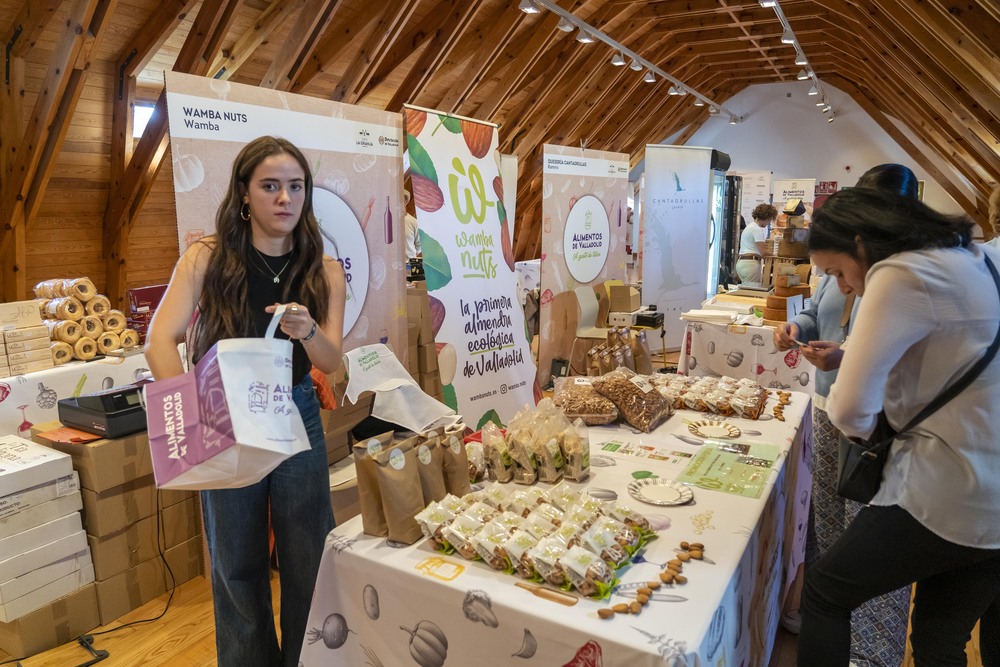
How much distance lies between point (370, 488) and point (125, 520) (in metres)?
1.62

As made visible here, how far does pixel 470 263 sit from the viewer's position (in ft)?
10.2

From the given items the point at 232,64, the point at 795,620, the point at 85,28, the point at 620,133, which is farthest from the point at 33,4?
the point at 620,133

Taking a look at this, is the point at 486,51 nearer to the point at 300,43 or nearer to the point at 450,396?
the point at 300,43

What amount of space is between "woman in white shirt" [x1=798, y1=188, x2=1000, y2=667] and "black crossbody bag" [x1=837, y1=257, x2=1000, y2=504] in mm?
12

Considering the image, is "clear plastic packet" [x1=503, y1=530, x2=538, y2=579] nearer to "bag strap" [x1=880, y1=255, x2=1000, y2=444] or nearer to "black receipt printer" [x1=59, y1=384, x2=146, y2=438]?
"bag strap" [x1=880, y1=255, x2=1000, y2=444]

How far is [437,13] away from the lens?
5602 mm

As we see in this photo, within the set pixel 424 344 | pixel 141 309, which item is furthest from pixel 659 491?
pixel 141 309

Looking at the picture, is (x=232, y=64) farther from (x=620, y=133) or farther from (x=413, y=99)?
(x=620, y=133)

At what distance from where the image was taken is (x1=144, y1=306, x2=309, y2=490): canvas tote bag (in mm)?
1191

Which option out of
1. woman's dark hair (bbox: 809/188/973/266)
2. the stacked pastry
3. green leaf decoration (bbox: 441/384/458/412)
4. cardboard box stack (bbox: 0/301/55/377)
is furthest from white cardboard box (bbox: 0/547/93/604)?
woman's dark hair (bbox: 809/188/973/266)

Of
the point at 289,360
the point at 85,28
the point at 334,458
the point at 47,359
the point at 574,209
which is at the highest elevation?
the point at 85,28

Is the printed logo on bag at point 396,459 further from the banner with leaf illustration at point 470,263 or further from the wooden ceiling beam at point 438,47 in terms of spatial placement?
the wooden ceiling beam at point 438,47

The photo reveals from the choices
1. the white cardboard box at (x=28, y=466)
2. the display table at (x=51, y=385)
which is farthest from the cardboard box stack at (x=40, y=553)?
the display table at (x=51, y=385)

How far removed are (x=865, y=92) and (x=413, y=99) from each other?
824cm
